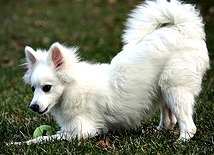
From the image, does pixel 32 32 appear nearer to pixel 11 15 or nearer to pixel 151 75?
pixel 11 15

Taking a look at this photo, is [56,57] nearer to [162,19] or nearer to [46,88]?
[46,88]

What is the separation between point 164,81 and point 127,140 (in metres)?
0.68

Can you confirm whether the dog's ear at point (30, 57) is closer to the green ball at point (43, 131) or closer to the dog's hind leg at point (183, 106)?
the green ball at point (43, 131)

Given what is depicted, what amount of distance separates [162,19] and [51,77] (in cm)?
130

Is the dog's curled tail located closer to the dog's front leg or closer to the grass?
the grass

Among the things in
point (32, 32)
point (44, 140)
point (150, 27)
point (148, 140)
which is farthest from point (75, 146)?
point (32, 32)

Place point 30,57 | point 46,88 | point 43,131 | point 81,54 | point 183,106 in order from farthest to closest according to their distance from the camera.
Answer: point 81,54
point 43,131
point 30,57
point 46,88
point 183,106

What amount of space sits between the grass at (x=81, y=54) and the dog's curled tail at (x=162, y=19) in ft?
3.33

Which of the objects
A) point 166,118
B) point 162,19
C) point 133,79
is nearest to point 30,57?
point 133,79

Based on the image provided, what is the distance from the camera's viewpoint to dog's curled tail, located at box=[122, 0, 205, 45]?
16.5ft

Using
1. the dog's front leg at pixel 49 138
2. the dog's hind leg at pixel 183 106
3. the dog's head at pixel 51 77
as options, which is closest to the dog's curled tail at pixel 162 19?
the dog's hind leg at pixel 183 106

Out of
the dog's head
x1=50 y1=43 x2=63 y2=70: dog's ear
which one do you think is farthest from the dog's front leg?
x1=50 y1=43 x2=63 y2=70: dog's ear

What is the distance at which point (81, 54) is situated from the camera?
10703 mm

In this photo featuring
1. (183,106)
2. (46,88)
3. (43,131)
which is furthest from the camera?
(43,131)
